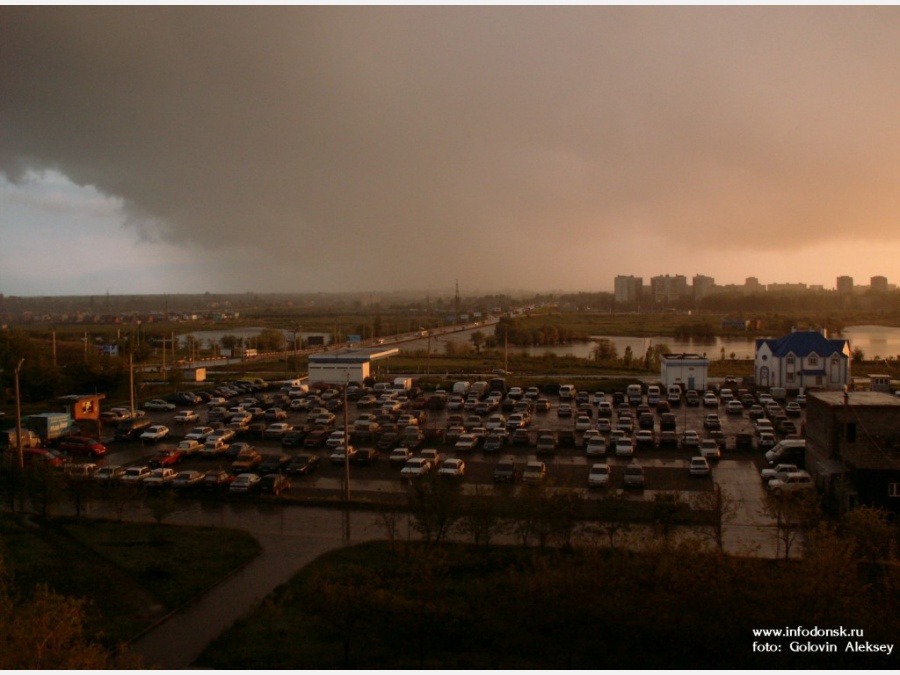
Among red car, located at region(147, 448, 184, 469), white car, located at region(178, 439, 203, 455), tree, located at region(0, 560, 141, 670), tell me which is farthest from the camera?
white car, located at region(178, 439, 203, 455)

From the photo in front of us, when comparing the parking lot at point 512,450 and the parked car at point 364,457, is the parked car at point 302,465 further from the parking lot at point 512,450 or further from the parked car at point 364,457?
the parked car at point 364,457

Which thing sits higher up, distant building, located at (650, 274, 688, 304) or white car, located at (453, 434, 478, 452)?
distant building, located at (650, 274, 688, 304)

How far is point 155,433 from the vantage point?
13.5 m

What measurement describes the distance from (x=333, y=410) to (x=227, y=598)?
10.1 meters

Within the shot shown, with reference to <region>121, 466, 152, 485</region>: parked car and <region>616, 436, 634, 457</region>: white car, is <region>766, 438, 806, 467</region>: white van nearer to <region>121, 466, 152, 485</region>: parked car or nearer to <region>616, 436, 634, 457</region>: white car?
<region>616, 436, 634, 457</region>: white car

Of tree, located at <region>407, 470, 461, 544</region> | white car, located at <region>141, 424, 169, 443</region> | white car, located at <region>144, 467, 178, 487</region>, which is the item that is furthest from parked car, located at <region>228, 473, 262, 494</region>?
white car, located at <region>141, 424, 169, 443</region>

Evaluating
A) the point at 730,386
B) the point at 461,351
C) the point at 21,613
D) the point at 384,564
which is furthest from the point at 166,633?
the point at 461,351

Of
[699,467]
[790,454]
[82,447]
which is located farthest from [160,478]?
[790,454]

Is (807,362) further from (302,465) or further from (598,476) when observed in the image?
(302,465)

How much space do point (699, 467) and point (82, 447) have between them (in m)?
10.2

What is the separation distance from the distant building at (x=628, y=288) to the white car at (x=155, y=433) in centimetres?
9310

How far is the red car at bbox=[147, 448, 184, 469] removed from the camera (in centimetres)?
1105

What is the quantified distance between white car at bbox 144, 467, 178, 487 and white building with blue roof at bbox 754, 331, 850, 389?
51.6ft

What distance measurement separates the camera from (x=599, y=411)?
15.6 meters
